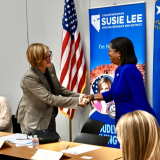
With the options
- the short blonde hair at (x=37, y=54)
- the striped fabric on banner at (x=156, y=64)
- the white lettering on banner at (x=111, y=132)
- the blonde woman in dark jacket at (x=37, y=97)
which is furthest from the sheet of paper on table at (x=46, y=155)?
the white lettering on banner at (x=111, y=132)

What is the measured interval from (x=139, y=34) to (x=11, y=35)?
277cm

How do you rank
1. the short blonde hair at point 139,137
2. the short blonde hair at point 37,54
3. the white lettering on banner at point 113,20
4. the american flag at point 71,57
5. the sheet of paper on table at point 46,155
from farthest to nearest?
the american flag at point 71,57 < the white lettering on banner at point 113,20 < the short blonde hair at point 37,54 < the sheet of paper on table at point 46,155 < the short blonde hair at point 139,137

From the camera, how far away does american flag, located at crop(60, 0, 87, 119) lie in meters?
5.35

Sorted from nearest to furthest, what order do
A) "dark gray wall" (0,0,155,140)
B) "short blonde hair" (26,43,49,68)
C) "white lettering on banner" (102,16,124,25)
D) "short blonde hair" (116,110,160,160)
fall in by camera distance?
1. "short blonde hair" (116,110,160,160)
2. "short blonde hair" (26,43,49,68)
3. "white lettering on banner" (102,16,124,25)
4. "dark gray wall" (0,0,155,140)

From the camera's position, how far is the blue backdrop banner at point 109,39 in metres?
4.92

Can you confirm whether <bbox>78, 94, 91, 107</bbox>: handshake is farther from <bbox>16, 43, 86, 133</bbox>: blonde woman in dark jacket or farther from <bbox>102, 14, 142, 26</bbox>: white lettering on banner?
<bbox>102, 14, 142, 26</bbox>: white lettering on banner

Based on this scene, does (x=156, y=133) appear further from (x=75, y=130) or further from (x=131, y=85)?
(x=75, y=130)

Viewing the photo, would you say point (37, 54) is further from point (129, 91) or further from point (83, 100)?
point (129, 91)

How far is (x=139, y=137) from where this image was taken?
1.62m

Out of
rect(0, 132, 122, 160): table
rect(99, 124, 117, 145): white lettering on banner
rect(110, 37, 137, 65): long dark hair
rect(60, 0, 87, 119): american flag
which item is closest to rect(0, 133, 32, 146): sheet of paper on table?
rect(0, 132, 122, 160): table

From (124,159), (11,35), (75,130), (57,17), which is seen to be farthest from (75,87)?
(124,159)

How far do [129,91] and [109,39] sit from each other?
1.81 meters

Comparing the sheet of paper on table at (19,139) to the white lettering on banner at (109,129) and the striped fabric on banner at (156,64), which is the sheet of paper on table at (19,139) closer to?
the white lettering on banner at (109,129)

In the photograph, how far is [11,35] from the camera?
6.47 metres
